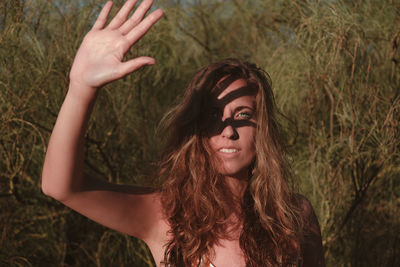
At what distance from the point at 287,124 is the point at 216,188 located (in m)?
0.91

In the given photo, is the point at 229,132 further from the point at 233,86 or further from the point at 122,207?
the point at 122,207

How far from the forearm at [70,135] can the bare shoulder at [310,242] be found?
83 cm

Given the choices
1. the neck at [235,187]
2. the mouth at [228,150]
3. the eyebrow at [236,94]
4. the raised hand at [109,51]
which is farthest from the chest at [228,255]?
the raised hand at [109,51]

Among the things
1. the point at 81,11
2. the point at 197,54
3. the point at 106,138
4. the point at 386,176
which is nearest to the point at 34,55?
the point at 81,11

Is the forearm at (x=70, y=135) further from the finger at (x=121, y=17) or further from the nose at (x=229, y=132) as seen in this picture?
the nose at (x=229, y=132)

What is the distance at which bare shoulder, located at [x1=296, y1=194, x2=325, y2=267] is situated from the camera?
164 centimetres

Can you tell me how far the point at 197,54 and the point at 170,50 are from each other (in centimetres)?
18

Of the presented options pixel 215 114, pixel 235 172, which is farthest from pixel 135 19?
pixel 235 172

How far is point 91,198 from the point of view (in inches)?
49.2

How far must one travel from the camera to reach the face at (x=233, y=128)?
153 centimetres

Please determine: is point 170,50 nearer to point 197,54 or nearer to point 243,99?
point 197,54

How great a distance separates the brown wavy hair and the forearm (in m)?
0.45

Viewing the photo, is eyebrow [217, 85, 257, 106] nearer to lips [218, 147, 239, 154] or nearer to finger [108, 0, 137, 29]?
lips [218, 147, 239, 154]

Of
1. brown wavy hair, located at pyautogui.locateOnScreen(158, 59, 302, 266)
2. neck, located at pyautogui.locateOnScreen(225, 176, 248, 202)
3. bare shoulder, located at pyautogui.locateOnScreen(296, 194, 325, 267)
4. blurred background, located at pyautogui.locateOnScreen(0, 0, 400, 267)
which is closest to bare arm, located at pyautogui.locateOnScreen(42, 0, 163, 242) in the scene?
brown wavy hair, located at pyautogui.locateOnScreen(158, 59, 302, 266)
